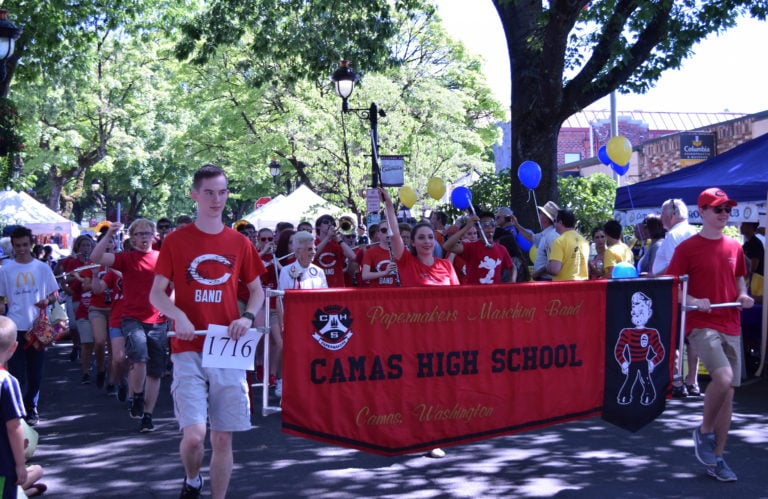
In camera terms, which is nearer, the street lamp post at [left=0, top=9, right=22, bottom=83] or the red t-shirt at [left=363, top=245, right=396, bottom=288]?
the red t-shirt at [left=363, top=245, right=396, bottom=288]

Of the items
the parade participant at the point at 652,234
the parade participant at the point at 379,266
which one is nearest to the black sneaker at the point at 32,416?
the parade participant at the point at 379,266

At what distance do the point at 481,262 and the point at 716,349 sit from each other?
3991 millimetres

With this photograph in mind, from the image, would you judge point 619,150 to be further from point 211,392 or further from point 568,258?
point 211,392

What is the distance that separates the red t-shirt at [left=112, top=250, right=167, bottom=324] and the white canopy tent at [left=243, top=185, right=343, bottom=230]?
20.6 m

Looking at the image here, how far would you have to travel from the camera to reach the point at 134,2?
2116 cm

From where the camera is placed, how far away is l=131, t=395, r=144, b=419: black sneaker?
946cm

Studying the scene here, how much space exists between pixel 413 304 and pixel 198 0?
19.5 metres

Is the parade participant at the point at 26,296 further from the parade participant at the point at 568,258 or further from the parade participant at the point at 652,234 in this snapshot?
the parade participant at the point at 652,234

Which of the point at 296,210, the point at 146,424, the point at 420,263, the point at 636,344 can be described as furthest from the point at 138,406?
the point at 296,210

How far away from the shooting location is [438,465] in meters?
7.50

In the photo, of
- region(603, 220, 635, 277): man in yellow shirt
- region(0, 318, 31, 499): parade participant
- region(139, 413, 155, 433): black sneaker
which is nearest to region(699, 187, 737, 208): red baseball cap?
region(603, 220, 635, 277): man in yellow shirt

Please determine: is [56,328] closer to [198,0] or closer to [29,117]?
[198,0]

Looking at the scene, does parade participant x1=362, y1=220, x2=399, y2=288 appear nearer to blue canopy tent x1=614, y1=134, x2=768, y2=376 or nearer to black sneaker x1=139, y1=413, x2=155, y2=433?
black sneaker x1=139, y1=413, x2=155, y2=433

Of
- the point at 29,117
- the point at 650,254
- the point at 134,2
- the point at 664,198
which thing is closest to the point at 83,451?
the point at 650,254
